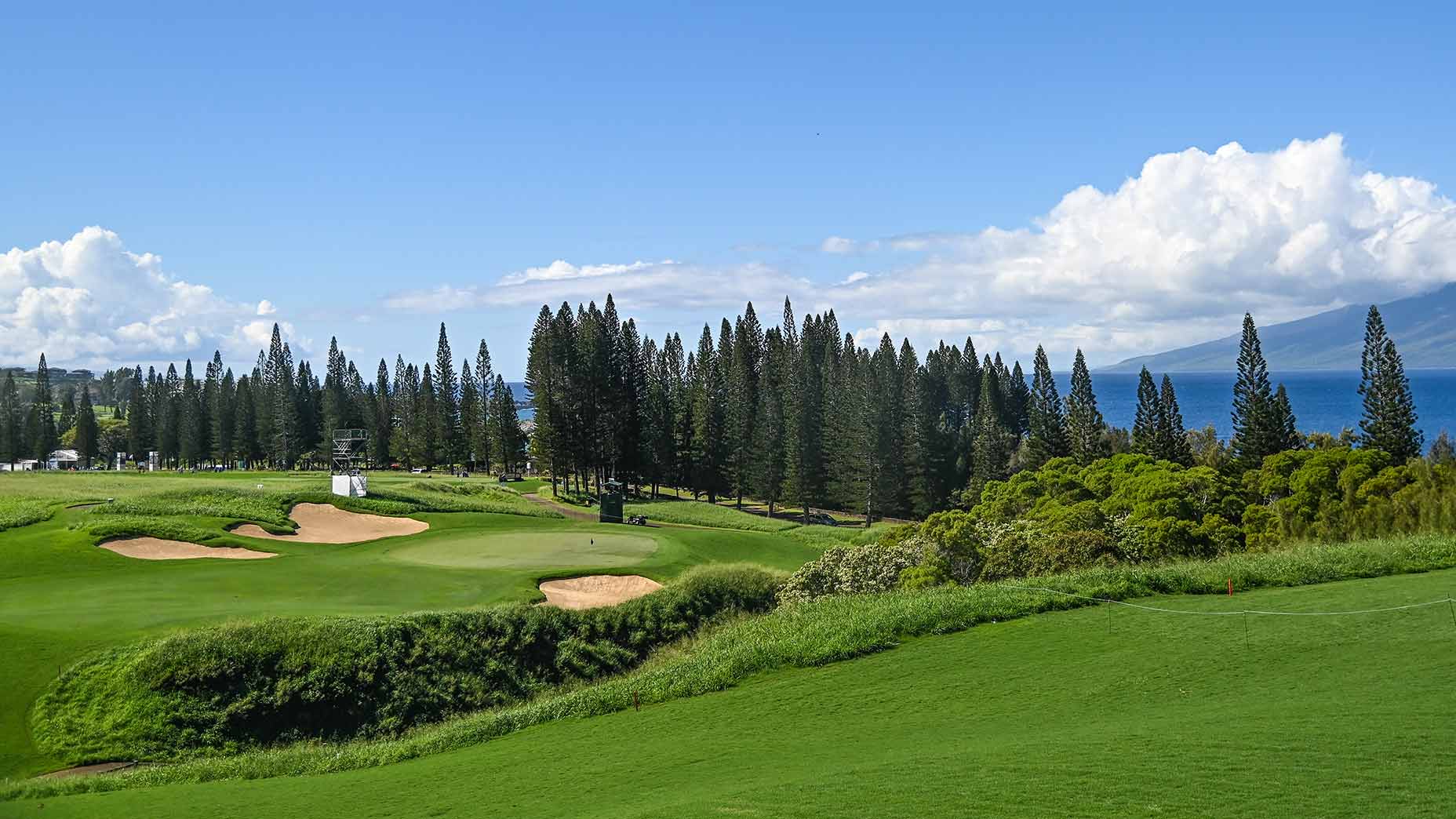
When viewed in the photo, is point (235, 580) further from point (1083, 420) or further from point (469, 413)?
point (469, 413)

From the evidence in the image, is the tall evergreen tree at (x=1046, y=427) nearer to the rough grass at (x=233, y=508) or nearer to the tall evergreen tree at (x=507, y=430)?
the rough grass at (x=233, y=508)

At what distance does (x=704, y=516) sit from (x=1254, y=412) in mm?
36150

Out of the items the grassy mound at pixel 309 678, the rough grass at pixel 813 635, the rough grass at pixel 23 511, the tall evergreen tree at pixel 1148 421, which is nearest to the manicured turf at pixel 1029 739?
the rough grass at pixel 813 635

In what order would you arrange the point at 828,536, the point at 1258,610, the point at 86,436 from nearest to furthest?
1. the point at 1258,610
2. the point at 828,536
3. the point at 86,436

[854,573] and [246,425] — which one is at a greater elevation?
[246,425]

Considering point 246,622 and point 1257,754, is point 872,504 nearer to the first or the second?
point 246,622

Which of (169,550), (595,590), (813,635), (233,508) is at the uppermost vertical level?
(233,508)

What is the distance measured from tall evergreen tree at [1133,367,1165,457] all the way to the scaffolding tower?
161 ft

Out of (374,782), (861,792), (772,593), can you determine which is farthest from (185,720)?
(772,593)

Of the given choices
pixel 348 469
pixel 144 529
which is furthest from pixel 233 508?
pixel 348 469

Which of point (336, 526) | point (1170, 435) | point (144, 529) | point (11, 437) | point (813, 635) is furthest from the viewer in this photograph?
point (11, 437)

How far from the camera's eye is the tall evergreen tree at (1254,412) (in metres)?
63.2

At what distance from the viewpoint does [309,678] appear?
877 inches

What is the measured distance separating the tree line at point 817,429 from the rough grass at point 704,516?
31.6 ft
